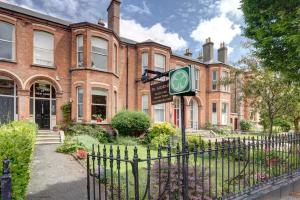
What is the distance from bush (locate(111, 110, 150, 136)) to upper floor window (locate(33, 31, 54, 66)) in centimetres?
643

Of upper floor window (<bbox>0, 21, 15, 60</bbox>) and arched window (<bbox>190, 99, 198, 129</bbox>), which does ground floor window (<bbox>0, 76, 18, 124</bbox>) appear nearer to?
upper floor window (<bbox>0, 21, 15, 60</bbox>)

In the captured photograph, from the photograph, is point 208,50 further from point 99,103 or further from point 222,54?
point 99,103

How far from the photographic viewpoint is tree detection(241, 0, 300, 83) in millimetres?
7734


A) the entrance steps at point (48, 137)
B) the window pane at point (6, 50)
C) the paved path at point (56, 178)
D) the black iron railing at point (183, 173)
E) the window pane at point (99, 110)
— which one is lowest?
the paved path at point (56, 178)

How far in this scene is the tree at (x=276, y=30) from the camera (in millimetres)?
7734

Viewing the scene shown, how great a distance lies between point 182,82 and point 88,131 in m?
13.1

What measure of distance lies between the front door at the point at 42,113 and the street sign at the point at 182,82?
50.6ft

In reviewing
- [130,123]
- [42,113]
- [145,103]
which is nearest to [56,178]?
[130,123]

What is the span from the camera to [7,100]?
16.0 m

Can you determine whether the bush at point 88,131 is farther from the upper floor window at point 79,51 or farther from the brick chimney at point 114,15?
the brick chimney at point 114,15

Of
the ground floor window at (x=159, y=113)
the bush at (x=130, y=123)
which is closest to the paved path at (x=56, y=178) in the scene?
the bush at (x=130, y=123)

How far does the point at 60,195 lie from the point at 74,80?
12674 mm

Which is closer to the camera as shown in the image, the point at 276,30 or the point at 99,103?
the point at 276,30

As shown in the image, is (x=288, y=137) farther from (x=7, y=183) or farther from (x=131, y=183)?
(x=7, y=183)
